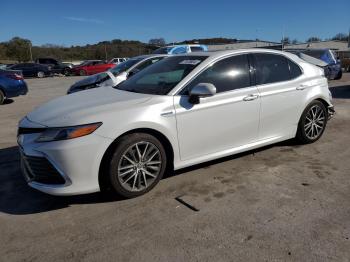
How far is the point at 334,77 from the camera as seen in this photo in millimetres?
17625

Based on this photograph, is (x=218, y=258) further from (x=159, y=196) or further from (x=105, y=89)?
(x=105, y=89)

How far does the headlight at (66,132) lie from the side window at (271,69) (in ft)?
8.08

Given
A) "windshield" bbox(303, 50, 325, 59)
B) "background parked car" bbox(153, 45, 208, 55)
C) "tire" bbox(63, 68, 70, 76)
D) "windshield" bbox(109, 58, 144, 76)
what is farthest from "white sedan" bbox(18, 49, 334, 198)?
"tire" bbox(63, 68, 70, 76)

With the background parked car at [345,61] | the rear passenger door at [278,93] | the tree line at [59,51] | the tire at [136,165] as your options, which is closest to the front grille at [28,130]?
the tire at [136,165]

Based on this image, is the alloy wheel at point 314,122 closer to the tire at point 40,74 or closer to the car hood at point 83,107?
the car hood at point 83,107

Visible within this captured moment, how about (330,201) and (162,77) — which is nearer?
(330,201)

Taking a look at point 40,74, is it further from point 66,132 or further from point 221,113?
point 66,132

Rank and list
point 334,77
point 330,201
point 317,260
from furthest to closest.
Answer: point 334,77, point 330,201, point 317,260

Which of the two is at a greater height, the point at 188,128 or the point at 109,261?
the point at 188,128

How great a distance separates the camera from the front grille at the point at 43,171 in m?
3.58

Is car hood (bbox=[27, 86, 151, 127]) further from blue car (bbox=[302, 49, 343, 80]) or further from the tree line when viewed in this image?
the tree line

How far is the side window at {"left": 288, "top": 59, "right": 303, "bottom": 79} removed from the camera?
5.34m

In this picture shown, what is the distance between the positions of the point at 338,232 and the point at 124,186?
84.1 inches

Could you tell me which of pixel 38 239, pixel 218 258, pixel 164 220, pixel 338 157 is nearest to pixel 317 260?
pixel 218 258
